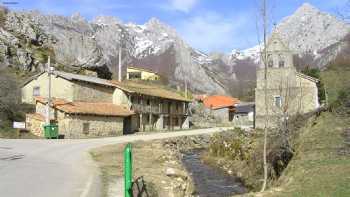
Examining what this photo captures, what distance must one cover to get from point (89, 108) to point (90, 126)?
2177mm

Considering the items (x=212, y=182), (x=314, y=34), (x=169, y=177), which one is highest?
(x=314, y=34)

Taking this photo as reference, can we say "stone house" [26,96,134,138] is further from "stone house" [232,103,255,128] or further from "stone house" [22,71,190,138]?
"stone house" [232,103,255,128]

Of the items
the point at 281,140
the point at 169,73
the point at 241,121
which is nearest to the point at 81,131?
the point at 281,140

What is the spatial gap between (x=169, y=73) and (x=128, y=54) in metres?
29.1

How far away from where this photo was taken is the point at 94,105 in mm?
54906

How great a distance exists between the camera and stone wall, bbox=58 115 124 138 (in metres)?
48.2

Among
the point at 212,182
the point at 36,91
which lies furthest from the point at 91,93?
the point at 212,182

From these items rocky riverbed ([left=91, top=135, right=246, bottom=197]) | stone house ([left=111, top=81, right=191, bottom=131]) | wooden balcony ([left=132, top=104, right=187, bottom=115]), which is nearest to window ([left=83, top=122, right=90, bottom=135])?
stone house ([left=111, top=81, right=191, bottom=131])

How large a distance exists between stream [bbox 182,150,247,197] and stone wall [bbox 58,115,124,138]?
1694 cm

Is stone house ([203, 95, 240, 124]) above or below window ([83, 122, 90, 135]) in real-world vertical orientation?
above

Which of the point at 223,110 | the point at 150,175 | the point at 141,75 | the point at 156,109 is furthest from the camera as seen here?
the point at 141,75

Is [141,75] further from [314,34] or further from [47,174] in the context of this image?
[314,34]

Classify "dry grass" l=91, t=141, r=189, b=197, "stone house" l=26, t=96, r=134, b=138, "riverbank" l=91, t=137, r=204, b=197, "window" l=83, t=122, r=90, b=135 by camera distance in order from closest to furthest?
"riverbank" l=91, t=137, r=204, b=197 < "dry grass" l=91, t=141, r=189, b=197 < "stone house" l=26, t=96, r=134, b=138 < "window" l=83, t=122, r=90, b=135

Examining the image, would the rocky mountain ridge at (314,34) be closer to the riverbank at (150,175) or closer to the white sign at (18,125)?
the white sign at (18,125)
